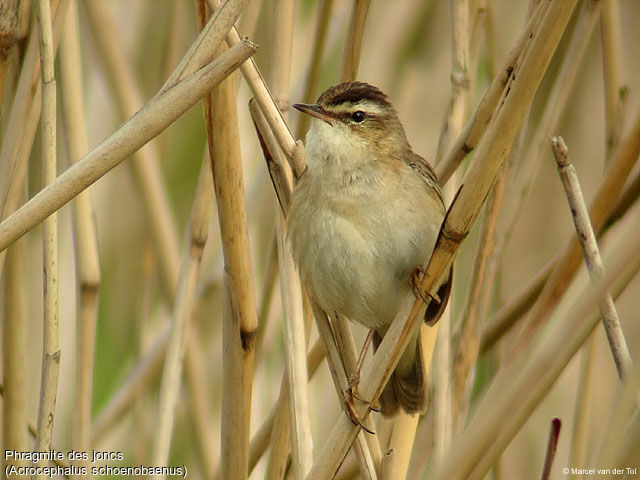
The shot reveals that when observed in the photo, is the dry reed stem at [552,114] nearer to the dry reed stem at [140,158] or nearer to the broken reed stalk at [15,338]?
the dry reed stem at [140,158]

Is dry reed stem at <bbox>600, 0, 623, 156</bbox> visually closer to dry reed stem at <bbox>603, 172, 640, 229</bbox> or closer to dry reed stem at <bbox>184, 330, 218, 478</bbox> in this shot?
dry reed stem at <bbox>603, 172, 640, 229</bbox>

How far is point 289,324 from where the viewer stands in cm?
206

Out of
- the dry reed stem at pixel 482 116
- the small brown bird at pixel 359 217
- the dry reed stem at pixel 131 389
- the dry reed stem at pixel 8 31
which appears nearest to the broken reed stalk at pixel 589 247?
the dry reed stem at pixel 482 116

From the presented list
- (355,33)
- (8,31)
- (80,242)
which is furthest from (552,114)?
(8,31)

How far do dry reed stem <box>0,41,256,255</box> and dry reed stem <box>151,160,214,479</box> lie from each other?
0.67 meters

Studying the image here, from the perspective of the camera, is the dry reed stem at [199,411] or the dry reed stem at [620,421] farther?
the dry reed stem at [199,411]

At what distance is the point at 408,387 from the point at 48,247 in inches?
42.1

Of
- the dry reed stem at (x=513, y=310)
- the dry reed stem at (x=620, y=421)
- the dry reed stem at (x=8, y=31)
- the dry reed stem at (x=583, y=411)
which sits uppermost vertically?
the dry reed stem at (x=8, y=31)

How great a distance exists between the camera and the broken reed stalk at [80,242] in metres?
2.10

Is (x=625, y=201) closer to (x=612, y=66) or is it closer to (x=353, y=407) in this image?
(x=612, y=66)

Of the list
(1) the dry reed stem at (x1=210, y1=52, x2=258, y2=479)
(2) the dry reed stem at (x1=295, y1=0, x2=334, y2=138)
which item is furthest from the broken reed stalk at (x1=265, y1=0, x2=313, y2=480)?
(2) the dry reed stem at (x1=295, y1=0, x2=334, y2=138)

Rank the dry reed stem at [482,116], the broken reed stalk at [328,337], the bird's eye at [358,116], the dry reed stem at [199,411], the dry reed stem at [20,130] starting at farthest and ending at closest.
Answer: the dry reed stem at [199,411] < the bird's eye at [358,116] < the broken reed stalk at [328,337] < the dry reed stem at [20,130] < the dry reed stem at [482,116]

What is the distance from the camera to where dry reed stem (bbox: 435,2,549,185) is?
1.75 metres

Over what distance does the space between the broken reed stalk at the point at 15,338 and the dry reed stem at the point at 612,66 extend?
168 cm
